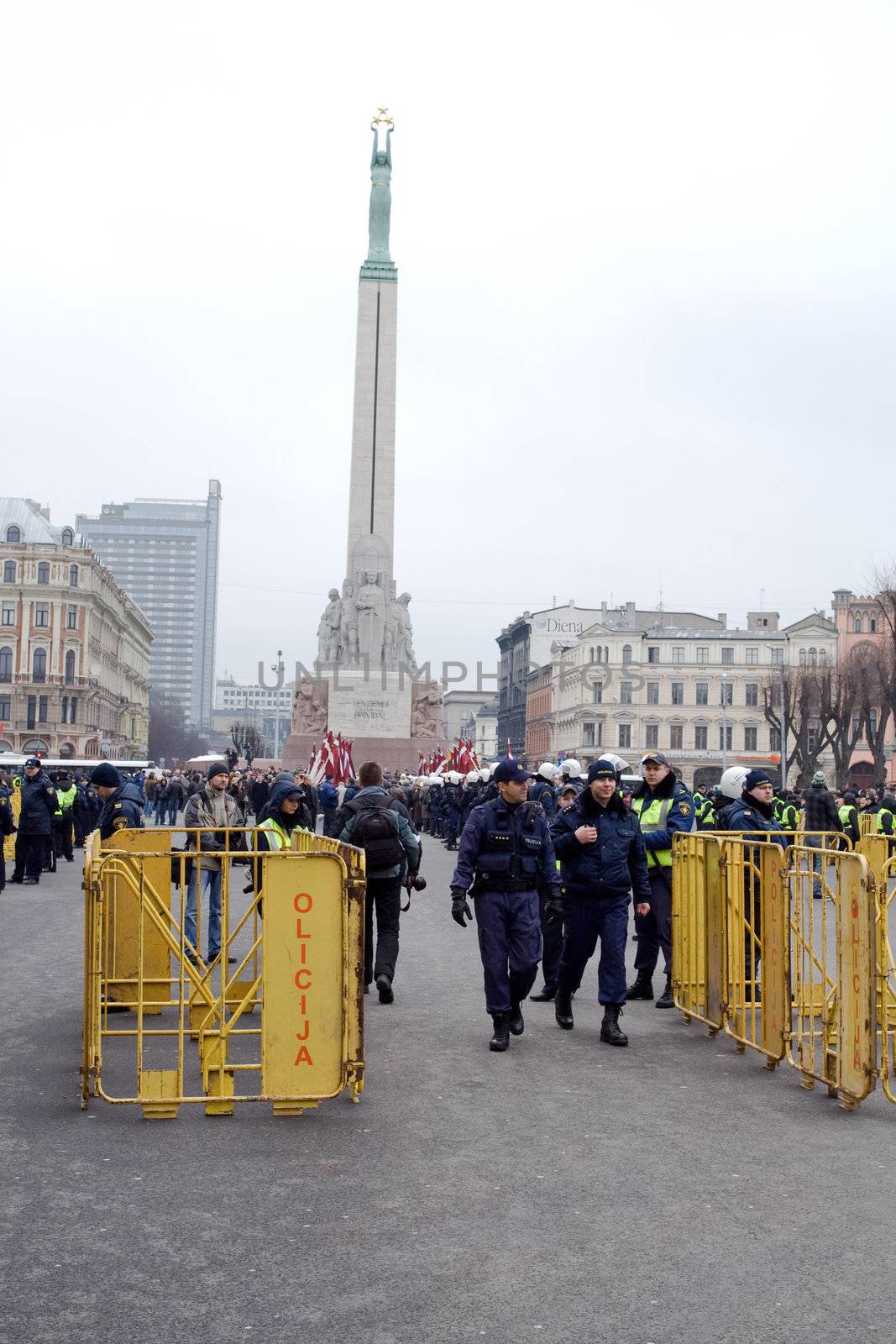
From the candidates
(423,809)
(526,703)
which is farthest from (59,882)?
(526,703)

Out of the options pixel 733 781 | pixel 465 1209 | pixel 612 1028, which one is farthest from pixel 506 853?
pixel 465 1209

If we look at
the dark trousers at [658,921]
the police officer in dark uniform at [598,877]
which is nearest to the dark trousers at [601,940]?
the police officer in dark uniform at [598,877]

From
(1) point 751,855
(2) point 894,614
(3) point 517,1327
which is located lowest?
(3) point 517,1327

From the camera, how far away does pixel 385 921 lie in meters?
11.1

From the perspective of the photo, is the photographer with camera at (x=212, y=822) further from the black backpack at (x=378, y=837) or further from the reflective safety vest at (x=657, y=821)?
the reflective safety vest at (x=657, y=821)

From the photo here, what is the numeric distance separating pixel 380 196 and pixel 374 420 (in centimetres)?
1044

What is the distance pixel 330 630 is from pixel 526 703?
206 feet

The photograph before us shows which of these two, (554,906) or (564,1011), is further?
(564,1011)

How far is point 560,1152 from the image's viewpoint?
645cm

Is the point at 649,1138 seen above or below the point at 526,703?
below

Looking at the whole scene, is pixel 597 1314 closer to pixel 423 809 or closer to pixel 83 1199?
pixel 83 1199

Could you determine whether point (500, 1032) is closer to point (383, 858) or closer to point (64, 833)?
point (383, 858)

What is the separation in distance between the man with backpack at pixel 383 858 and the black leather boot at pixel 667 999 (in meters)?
1.97

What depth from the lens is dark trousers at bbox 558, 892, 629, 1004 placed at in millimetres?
9289
